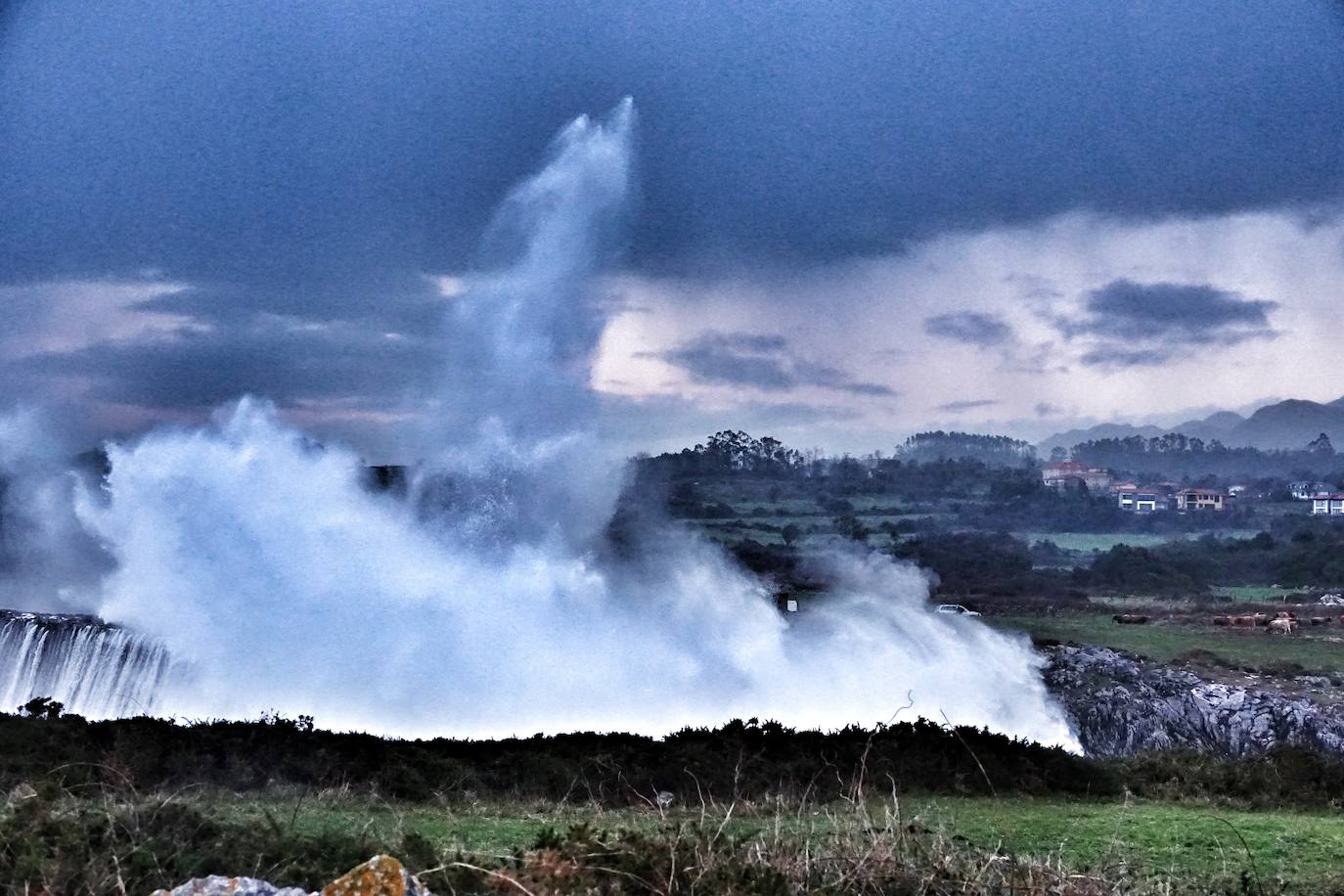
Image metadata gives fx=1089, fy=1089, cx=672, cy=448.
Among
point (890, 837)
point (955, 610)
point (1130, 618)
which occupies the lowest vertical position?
point (890, 837)

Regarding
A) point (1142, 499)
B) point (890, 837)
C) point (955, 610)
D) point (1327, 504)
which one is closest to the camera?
point (890, 837)

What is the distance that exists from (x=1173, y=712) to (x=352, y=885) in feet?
59.2

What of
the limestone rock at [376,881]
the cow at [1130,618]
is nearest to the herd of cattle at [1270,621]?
the cow at [1130,618]

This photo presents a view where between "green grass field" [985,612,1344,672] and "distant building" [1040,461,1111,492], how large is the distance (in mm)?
3347

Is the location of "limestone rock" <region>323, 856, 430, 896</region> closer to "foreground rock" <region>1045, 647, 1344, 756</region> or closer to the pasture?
"foreground rock" <region>1045, 647, 1344, 756</region>

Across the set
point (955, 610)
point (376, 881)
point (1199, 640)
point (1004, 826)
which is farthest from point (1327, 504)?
point (376, 881)

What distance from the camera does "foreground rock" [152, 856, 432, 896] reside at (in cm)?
482

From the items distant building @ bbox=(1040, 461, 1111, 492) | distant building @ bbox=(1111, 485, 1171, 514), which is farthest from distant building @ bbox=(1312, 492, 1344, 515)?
distant building @ bbox=(1040, 461, 1111, 492)

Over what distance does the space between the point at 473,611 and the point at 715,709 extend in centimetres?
532

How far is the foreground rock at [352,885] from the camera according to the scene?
15.8 feet

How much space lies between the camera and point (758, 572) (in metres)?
24.0

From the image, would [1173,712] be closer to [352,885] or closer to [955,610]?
[955,610]

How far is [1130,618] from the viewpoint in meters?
22.2

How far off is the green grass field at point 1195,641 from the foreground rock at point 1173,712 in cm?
63
